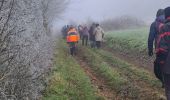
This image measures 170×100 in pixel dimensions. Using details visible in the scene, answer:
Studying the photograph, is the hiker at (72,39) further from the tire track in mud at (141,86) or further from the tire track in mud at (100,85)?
the tire track in mud at (141,86)

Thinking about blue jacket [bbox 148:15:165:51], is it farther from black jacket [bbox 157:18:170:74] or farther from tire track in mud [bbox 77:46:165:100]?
black jacket [bbox 157:18:170:74]

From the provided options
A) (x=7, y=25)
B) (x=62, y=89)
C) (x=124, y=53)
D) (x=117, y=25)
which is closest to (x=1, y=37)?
(x=7, y=25)

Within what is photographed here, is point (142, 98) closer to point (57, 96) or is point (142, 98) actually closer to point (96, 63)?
point (57, 96)

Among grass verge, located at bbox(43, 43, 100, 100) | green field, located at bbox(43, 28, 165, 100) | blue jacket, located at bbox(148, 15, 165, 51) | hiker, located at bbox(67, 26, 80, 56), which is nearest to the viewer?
blue jacket, located at bbox(148, 15, 165, 51)

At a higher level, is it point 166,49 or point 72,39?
point 166,49

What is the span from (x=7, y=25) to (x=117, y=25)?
2163 inches

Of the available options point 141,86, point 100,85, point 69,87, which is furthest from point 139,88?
point 69,87

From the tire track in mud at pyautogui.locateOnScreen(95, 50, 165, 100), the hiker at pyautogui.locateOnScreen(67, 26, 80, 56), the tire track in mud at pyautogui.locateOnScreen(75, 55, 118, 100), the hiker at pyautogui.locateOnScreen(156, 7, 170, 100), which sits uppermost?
the hiker at pyautogui.locateOnScreen(156, 7, 170, 100)

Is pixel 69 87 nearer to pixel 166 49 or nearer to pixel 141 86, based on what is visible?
pixel 141 86

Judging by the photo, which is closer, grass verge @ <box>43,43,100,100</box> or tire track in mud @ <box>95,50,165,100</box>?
grass verge @ <box>43,43,100,100</box>

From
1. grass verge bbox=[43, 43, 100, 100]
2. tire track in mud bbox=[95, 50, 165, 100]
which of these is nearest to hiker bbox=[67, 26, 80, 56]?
grass verge bbox=[43, 43, 100, 100]

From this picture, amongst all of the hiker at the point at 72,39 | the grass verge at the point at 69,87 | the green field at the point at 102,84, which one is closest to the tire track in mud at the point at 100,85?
the green field at the point at 102,84

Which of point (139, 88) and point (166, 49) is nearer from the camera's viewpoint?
point (166, 49)

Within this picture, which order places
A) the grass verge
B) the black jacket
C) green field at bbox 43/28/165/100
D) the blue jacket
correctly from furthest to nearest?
1. green field at bbox 43/28/165/100
2. the grass verge
3. the blue jacket
4. the black jacket
